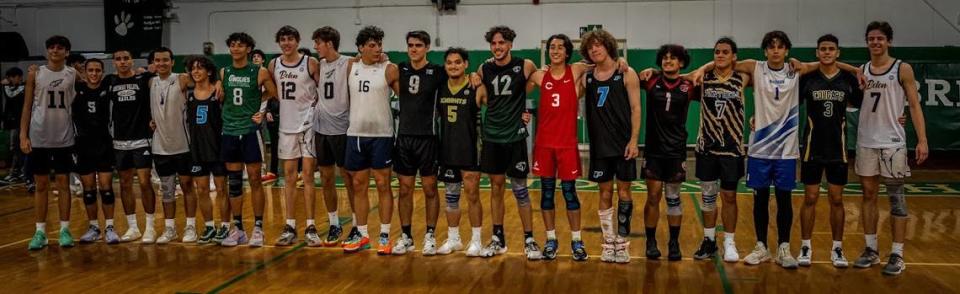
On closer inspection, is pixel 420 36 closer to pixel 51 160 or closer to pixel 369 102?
pixel 369 102

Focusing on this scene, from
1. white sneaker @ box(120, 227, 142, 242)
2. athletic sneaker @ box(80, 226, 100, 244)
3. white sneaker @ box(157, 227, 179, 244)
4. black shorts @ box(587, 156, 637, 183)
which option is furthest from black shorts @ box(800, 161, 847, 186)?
athletic sneaker @ box(80, 226, 100, 244)

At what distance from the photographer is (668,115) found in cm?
593

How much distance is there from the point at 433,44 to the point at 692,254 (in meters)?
11.7

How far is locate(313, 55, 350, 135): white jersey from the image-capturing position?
21.7 ft

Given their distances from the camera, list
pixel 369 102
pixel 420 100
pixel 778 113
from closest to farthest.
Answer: pixel 778 113 < pixel 420 100 < pixel 369 102

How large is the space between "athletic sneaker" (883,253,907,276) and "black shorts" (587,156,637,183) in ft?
6.38

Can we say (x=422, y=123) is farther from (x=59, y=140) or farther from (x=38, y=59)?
(x=38, y=59)

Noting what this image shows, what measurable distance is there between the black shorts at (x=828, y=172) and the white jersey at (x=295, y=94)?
407cm

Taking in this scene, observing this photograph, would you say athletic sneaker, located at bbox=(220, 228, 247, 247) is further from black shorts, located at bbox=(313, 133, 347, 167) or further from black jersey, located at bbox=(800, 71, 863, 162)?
black jersey, located at bbox=(800, 71, 863, 162)

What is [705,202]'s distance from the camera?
604cm

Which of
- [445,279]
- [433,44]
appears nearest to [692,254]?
[445,279]

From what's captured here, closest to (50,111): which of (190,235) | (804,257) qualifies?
(190,235)

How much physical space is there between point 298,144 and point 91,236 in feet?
7.06

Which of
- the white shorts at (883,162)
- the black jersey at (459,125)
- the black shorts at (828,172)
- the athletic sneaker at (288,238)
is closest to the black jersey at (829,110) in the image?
the black shorts at (828,172)
